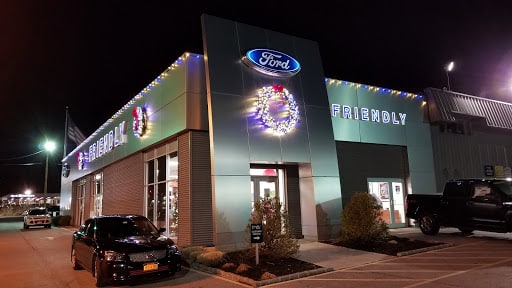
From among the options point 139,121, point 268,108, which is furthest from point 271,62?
point 139,121

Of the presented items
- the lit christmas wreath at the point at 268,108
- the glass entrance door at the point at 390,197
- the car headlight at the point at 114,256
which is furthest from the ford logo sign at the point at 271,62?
the car headlight at the point at 114,256

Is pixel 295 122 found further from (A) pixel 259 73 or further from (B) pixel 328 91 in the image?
(B) pixel 328 91

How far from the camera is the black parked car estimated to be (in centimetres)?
850

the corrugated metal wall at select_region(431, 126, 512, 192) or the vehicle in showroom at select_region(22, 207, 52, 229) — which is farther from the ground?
the corrugated metal wall at select_region(431, 126, 512, 192)

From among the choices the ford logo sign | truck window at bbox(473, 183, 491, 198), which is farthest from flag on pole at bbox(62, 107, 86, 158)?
truck window at bbox(473, 183, 491, 198)

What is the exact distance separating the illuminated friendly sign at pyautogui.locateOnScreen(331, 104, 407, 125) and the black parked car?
34.4 feet

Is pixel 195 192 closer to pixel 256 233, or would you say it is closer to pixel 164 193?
pixel 164 193

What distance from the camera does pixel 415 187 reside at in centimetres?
1973

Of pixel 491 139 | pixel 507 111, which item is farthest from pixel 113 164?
pixel 507 111

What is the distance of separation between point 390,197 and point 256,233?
1118 centimetres

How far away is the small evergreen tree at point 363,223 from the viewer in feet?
43.0

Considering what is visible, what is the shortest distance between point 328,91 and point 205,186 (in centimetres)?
741

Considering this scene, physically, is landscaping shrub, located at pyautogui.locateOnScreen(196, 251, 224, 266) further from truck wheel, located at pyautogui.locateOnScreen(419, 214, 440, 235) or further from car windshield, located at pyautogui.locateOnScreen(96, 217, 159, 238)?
truck wheel, located at pyautogui.locateOnScreen(419, 214, 440, 235)

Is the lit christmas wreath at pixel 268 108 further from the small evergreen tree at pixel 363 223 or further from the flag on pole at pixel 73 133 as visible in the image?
the flag on pole at pixel 73 133
